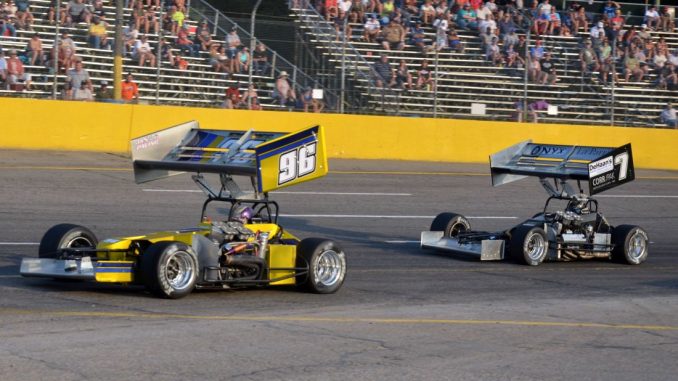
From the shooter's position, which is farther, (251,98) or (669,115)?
(669,115)

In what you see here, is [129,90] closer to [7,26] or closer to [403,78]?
[7,26]

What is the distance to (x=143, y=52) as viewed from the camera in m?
23.6

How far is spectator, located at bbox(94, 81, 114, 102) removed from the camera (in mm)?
23109

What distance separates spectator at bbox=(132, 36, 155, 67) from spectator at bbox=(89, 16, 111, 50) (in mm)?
560

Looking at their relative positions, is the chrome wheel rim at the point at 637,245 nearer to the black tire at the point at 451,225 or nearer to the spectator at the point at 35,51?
the black tire at the point at 451,225

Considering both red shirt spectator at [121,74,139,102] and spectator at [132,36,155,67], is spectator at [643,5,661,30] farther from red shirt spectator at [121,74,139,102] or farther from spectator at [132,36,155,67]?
red shirt spectator at [121,74,139,102]

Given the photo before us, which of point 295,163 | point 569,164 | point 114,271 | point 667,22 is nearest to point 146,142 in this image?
point 114,271

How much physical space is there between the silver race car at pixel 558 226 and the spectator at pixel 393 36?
11.3 meters

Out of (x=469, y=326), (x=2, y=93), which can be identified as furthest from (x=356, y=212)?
(x=469, y=326)

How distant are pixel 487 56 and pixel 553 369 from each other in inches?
757

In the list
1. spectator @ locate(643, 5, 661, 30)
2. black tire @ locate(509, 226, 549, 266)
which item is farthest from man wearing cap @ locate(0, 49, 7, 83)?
spectator @ locate(643, 5, 661, 30)

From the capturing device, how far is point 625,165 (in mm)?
14602

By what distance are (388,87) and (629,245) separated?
11.3 meters

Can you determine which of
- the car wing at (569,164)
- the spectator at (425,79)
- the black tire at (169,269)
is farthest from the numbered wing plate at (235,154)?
the spectator at (425,79)
